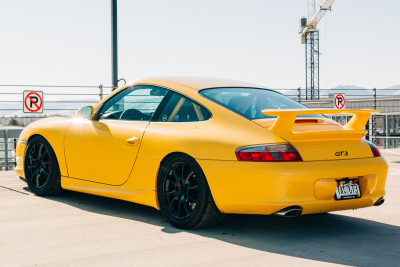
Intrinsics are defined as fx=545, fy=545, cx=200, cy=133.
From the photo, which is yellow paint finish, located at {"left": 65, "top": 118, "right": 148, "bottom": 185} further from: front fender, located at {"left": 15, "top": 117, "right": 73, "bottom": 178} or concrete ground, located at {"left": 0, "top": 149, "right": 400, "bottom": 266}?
concrete ground, located at {"left": 0, "top": 149, "right": 400, "bottom": 266}

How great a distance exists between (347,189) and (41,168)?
12.0 feet

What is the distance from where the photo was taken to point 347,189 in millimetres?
4348

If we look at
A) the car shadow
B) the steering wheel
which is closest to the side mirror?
the steering wheel

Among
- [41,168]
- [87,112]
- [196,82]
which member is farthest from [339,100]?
[196,82]

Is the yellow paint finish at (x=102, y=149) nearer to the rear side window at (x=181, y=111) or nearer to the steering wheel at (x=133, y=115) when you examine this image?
the steering wheel at (x=133, y=115)

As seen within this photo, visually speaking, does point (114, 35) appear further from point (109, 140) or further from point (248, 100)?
point (248, 100)

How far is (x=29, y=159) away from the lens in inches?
258

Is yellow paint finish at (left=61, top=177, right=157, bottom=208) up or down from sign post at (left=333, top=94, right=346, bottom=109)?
down

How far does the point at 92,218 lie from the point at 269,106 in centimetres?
199

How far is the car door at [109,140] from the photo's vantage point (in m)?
5.17

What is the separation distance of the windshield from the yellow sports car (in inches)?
0.5

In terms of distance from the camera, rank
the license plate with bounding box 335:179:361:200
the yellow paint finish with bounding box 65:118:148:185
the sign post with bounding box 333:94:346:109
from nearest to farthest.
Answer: the license plate with bounding box 335:179:361:200 → the yellow paint finish with bounding box 65:118:148:185 → the sign post with bounding box 333:94:346:109

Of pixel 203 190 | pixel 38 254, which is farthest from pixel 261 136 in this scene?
pixel 38 254

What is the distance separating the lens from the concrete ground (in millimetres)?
3768
